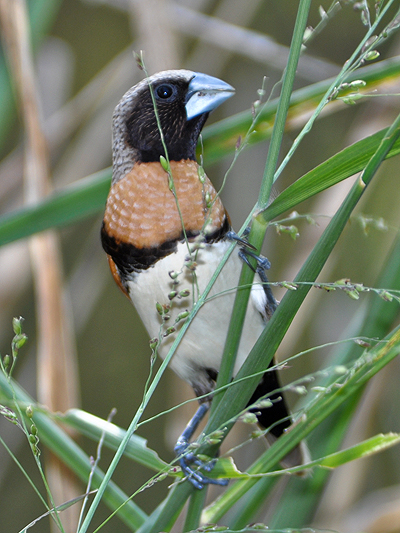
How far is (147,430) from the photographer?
2.52 m

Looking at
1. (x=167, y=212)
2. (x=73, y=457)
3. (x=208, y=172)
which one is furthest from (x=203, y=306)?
(x=208, y=172)

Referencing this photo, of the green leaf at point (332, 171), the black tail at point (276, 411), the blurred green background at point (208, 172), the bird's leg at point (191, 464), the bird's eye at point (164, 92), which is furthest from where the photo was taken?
the blurred green background at point (208, 172)

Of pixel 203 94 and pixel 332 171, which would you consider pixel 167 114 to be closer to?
pixel 203 94

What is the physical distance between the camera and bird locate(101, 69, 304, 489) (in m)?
0.70

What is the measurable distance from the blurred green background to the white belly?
0.60 ft

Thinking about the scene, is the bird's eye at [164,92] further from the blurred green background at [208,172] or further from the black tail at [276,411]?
the black tail at [276,411]

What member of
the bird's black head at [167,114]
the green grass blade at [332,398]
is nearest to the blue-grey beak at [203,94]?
the bird's black head at [167,114]

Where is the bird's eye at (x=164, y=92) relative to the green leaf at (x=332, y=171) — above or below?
above

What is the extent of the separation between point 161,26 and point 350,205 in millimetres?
890

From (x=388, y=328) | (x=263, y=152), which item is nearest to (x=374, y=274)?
(x=263, y=152)

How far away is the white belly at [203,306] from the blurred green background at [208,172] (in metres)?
0.18

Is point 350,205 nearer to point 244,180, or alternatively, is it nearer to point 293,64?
point 293,64

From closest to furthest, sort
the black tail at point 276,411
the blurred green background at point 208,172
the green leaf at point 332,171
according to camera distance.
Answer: the green leaf at point 332,171 → the black tail at point 276,411 → the blurred green background at point 208,172

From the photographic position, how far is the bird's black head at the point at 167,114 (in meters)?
0.75
